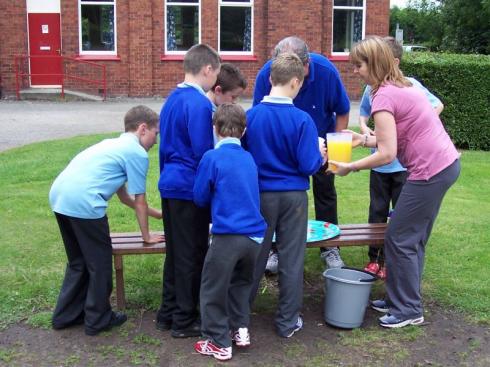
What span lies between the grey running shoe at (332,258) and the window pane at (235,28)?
15.7 m

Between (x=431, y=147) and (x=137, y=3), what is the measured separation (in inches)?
646

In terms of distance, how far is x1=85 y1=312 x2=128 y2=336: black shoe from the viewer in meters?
4.31

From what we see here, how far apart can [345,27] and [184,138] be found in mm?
17845

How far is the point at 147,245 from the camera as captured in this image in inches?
180

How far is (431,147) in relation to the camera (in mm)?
4250

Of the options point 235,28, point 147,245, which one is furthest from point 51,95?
point 147,245

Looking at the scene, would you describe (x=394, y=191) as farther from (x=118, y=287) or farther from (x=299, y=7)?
(x=299, y=7)

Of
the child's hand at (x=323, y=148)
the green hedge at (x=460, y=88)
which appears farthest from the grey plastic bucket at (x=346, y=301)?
the green hedge at (x=460, y=88)

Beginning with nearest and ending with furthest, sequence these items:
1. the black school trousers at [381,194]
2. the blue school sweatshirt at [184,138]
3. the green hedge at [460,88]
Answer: the blue school sweatshirt at [184,138]
the black school trousers at [381,194]
the green hedge at [460,88]

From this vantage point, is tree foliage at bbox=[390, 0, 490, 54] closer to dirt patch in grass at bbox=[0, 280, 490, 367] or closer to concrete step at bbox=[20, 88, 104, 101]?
concrete step at bbox=[20, 88, 104, 101]

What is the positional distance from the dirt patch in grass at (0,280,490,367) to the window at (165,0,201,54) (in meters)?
16.4

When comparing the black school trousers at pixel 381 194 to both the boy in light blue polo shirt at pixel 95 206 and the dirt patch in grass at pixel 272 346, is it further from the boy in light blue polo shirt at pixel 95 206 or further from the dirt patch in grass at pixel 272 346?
the boy in light blue polo shirt at pixel 95 206

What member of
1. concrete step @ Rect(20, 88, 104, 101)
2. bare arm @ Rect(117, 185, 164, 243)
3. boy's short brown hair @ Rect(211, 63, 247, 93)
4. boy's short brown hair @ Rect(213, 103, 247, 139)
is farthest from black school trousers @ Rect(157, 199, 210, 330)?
concrete step @ Rect(20, 88, 104, 101)

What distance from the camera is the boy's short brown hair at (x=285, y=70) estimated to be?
160 inches
